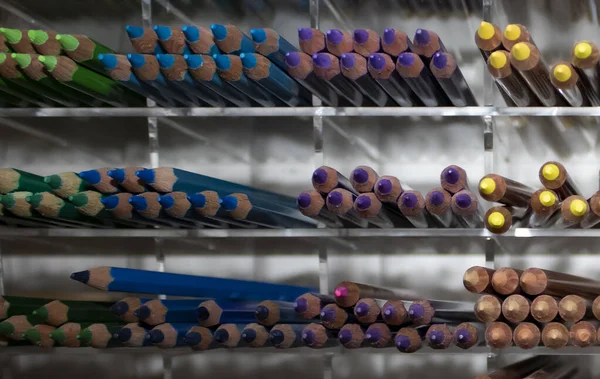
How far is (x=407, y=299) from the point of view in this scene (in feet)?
3.72

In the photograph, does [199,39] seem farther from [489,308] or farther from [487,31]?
[489,308]

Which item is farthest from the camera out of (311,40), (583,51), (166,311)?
(166,311)

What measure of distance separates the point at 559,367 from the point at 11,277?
1.01m

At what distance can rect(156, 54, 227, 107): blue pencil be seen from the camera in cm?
103

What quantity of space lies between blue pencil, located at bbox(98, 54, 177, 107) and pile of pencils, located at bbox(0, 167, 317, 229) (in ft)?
0.41

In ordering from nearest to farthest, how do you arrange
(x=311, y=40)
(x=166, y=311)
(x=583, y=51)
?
(x=583, y=51) → (x=311, y=40) → (x=166, y=311)

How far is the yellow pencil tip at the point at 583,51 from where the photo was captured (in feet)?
2.99

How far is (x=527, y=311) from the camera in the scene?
954mm

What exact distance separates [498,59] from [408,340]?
0.40 m

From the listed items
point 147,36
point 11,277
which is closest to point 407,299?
point 147,36

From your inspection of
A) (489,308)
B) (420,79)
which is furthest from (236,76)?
(489,308)

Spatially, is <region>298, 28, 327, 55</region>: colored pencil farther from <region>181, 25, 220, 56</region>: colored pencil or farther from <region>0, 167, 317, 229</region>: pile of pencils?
<region>0, 167, 317, 229</region>: pile of pencils

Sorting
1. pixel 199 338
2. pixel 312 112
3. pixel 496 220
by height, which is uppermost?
pixel 312 112

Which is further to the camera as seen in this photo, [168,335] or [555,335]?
[168,335]
